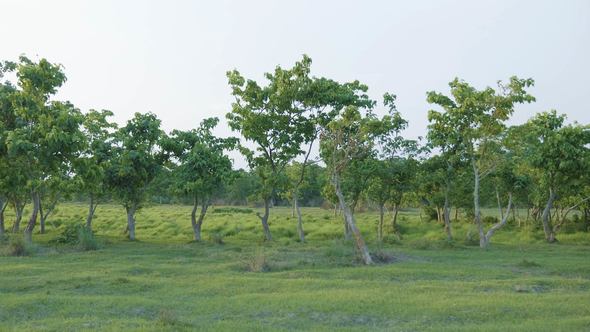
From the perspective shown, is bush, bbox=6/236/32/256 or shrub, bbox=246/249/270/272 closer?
shrub, bbox=246/249/270/272

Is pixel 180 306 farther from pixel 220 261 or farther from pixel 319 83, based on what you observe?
pixel 319 83

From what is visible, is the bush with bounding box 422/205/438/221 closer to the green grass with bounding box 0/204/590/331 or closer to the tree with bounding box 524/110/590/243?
the tree with bounding box 524/110/590/243

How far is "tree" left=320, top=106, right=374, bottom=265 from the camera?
1914 centimetres

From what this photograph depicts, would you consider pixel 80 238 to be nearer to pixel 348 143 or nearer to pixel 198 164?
pixel 198 164

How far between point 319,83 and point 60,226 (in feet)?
Result: 83.4

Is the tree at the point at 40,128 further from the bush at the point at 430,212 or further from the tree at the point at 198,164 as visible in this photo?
the bush at the point at 430,212

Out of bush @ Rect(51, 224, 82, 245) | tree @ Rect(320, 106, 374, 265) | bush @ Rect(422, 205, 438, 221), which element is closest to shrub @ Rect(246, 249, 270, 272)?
tree @ Rect(320, 106, 374, 265)

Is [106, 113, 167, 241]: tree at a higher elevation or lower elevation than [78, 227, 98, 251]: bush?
higher

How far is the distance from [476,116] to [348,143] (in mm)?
9309

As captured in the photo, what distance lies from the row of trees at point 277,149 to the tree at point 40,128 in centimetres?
5

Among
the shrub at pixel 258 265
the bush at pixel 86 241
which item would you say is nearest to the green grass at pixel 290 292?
the shrub at pixel 258 265

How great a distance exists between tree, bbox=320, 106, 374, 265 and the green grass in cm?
133

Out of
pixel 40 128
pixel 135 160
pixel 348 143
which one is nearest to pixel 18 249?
pixel 40 128

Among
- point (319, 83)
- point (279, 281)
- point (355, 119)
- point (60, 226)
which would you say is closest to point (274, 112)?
point (319, 83)
